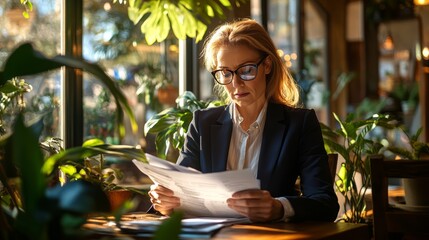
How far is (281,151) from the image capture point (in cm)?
228

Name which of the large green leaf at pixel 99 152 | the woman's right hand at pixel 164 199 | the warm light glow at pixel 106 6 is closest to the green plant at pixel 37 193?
the large green leaf at pixel 99 152

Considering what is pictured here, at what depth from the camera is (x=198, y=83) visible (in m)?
4.44

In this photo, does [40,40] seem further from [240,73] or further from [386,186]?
[386,186]

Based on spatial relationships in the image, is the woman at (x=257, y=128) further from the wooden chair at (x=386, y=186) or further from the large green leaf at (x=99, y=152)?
the large green leaf at (x=99, y=152)

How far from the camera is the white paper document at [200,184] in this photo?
1.69 metres

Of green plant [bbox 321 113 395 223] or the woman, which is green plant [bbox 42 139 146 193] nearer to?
the woman

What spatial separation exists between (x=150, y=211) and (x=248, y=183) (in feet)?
1.83

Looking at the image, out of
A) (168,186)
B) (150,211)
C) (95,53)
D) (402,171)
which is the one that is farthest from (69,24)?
(402,171)

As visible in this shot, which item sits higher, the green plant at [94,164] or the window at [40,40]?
the window at [40,40]

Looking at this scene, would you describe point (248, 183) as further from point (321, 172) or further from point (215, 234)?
point (321, 172)

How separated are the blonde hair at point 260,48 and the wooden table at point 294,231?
76cm

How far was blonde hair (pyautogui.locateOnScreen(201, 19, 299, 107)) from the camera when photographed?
93.7 inches

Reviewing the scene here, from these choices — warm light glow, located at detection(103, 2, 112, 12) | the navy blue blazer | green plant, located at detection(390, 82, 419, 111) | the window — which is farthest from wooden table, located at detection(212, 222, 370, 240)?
green plant, located at detection(390, 82, 419, 111)

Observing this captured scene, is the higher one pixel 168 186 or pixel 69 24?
pixel 69 24
